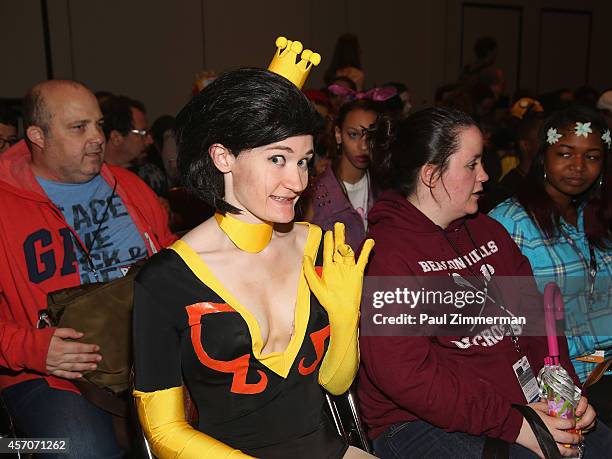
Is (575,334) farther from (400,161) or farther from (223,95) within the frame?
(223,95)

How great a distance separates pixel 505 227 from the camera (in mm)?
2258

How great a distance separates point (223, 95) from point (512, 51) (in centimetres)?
830

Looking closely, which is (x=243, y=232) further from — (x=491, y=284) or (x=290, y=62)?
(x=491, y=284)

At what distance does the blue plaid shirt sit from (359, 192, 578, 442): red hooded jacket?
22 cm

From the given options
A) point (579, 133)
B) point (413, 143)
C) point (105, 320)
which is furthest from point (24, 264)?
point (579, 133)

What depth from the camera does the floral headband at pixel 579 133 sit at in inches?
91.2

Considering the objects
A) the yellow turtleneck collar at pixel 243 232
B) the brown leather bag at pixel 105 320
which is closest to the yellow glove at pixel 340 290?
the yellow turtleneck collar at pixel 243 232

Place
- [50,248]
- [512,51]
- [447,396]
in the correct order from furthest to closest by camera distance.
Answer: [512,51] < [50,248] < [447,396]

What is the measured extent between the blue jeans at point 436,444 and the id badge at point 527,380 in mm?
185

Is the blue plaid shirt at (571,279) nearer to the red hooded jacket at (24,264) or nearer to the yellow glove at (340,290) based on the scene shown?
the yellow glove at (340,290)

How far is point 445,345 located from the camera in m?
1.74

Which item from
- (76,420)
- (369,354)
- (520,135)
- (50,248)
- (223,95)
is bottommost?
(76,420)

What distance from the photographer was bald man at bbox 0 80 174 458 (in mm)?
1874

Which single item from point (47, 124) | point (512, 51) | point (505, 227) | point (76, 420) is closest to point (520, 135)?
point (505, 227)
